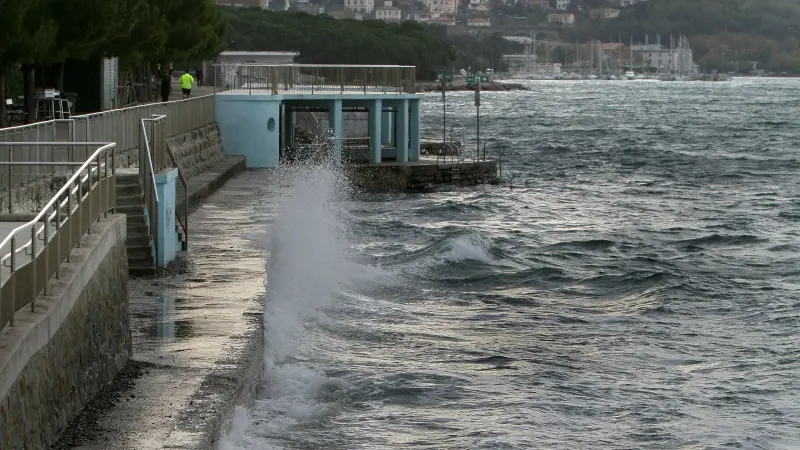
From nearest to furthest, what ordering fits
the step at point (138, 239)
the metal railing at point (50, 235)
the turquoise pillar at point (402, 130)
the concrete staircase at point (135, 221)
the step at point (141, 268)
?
the metal railing at point (50, 235) < the step at point (141, 268) < the concrete staircase at point (135, 221) < the step at point (138, 239) < the turquoise pillar at point (402, 130)

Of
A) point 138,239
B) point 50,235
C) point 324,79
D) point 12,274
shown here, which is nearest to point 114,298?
point 50,235

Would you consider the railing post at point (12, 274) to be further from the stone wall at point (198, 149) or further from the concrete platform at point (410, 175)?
the concrete platform at point (410, 175)

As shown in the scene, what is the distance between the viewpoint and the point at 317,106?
5128 centimetres

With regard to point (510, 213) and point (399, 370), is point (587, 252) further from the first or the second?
point (399, 370)

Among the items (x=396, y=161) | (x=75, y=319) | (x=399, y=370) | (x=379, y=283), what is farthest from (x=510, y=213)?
(x=75, y=319)

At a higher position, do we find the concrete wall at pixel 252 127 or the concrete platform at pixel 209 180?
the concrete wall at pixel 252 127

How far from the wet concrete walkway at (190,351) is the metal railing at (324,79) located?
2281 cm

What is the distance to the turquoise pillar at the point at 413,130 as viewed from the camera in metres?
51.5

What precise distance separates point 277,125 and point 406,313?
2539 cm

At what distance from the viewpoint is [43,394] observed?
1160 cm

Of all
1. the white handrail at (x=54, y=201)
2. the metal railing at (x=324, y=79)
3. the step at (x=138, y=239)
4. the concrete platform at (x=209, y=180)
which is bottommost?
the concrete platform at (x=209, y=180)

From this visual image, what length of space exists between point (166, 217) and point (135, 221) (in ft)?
1.57

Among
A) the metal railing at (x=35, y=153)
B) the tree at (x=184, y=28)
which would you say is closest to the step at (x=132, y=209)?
the metal railing at (x=35, y=153)

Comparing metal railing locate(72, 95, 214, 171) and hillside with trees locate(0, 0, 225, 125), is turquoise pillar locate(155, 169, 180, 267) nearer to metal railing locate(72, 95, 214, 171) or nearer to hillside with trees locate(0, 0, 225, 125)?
metal railing locate(72, 95, 214, 171)
